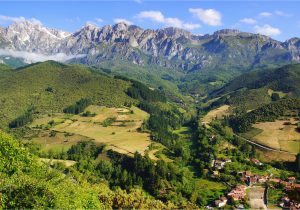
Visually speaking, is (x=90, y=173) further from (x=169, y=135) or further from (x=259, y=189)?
(x=169, y=135)

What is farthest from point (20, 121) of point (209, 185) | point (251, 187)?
point (251, 187)

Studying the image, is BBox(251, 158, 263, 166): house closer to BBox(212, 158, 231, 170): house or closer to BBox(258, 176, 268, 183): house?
BBox(212, 158, 231, 170): house

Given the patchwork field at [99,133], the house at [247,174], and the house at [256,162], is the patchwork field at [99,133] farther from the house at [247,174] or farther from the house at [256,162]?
the house at [256,162]

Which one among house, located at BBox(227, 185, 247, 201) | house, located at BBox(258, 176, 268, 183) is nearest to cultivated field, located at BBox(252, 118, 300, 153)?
house, located at BBox(258, 176, 268, 183)

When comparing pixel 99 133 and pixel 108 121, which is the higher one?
pixel 108 121

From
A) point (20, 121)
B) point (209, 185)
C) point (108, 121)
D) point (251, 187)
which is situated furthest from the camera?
point (20, 121)

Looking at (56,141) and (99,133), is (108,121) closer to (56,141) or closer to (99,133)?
(99,133)
